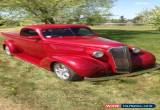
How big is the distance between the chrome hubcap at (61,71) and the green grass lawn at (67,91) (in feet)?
0.57

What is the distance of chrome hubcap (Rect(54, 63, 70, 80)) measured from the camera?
25.8ft

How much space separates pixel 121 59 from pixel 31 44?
3306 mm

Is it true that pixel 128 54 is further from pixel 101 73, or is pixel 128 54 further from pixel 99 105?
pixel 99 105

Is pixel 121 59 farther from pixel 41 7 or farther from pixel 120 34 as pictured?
pixel 120 34

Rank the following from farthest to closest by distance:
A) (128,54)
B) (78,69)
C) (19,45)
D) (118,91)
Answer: (19,45)
(128,54)
(78,69)
(118,91)

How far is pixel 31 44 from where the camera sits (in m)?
9.76

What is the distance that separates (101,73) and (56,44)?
1781 mm

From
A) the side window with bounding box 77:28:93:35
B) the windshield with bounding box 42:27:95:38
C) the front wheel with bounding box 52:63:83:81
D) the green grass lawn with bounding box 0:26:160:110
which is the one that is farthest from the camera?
the side window with bounding box 77:28:93:35

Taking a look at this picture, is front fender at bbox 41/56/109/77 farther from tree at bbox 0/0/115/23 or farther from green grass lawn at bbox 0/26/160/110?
tree at bbox 0/0/115/23

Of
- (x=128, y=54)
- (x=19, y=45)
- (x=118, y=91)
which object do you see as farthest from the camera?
(x=19, y=45)

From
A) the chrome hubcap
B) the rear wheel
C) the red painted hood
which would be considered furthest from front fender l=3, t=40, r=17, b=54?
the chrome hubcap

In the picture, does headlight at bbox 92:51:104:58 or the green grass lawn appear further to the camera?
headlight at bbox 92:51:104:58

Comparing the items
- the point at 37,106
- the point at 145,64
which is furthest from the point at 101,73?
the point at 37,106

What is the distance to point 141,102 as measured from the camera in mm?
6223
